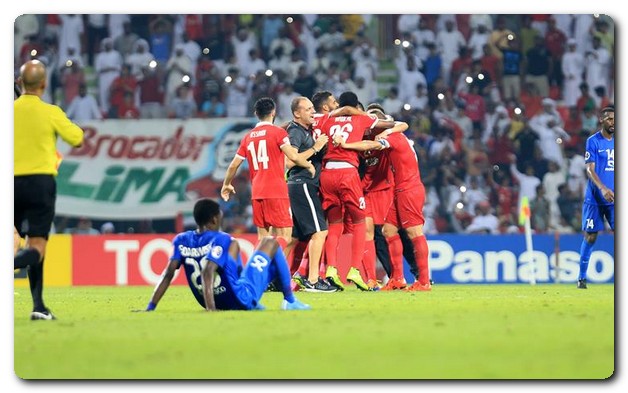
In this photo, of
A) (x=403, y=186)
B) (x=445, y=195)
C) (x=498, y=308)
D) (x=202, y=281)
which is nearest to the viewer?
(x=202, y=281)

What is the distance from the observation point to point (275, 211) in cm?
1216

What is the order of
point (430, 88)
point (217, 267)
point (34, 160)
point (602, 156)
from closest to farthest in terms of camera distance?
1. point (34, 160)
2. point (217, 267)
3. point (602, 156)
4. point (430, 88)

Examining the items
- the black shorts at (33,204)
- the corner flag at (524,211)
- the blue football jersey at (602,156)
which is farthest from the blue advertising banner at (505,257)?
the black shorts at (33,204)

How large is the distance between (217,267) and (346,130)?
4.16 m

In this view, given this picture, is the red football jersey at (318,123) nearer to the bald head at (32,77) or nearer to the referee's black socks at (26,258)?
the bald head at (32,77)

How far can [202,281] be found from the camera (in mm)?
8477

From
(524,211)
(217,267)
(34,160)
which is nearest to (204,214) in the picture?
(217,267)

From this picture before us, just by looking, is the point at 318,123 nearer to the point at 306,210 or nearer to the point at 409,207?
the point at 306,210

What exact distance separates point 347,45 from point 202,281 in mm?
9695

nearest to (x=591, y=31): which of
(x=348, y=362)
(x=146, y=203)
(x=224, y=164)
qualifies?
(x=224, y=164)

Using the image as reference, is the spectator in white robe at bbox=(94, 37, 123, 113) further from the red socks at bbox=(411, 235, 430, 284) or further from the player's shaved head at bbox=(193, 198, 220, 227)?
the player's shaved head at bbox=(193, 198, 220, 227)

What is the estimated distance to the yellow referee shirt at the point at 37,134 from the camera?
326 inches

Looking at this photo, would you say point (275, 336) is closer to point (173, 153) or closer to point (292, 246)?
point (292, 246)

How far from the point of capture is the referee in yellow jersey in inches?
325
